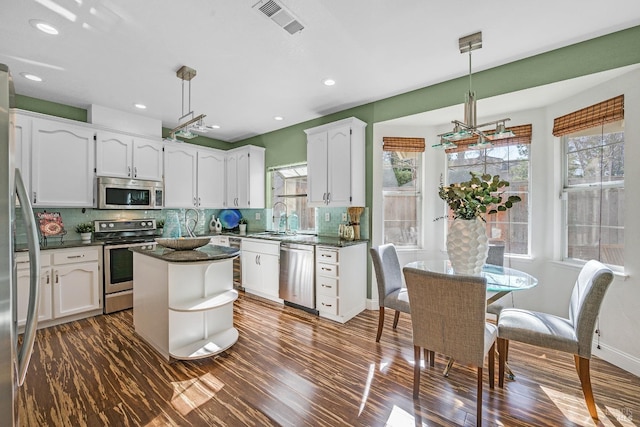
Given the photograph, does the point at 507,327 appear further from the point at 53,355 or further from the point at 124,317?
the point at 124,317

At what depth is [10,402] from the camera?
0.94 metres

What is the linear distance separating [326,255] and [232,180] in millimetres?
2698

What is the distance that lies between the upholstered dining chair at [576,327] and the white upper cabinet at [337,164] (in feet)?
6.74

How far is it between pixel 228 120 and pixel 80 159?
1.99m

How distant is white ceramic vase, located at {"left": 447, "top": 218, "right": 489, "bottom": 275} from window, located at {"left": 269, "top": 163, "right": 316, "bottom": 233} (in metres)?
2.50

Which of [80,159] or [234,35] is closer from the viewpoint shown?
[234,35]

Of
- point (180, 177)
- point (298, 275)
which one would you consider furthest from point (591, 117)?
point (180, 177)

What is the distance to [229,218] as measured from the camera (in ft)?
17.4

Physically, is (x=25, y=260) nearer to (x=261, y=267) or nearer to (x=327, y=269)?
(x=261, y=267)

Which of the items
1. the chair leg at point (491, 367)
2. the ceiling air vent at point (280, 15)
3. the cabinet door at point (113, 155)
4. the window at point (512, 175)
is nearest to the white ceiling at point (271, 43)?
the ceiling air vent at point (280, 15)

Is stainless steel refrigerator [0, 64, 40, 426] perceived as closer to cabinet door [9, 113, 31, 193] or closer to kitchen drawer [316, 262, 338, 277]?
kitchen drawer [316, 262, 338, 277]

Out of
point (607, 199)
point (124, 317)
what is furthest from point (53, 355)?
point (607, 199)

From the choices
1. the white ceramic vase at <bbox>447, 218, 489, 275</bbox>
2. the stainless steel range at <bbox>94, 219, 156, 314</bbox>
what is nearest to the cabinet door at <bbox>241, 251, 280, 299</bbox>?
the stainless steel range at <bbox>94, 219, 156, 314</bbox>

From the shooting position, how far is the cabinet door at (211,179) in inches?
188
